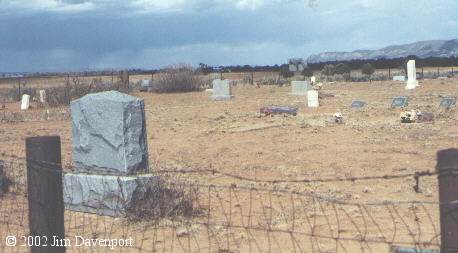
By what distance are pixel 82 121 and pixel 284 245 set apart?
10.7ft

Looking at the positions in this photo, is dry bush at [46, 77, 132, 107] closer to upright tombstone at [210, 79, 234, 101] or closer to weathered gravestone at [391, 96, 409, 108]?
upright tombstone at [210, 79, 234, 101]

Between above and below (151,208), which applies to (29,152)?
above

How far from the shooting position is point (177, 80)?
38.0 meters

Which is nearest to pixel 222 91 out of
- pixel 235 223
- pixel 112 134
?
pixel 112 134

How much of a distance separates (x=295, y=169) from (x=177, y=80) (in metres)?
28.0

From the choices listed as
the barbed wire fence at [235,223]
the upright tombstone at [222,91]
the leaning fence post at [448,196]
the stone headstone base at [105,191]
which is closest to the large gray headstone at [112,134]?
the stone headstone base at [105,191]

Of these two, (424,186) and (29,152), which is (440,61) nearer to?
(424,186)

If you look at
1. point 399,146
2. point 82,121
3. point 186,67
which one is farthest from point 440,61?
point 82,121

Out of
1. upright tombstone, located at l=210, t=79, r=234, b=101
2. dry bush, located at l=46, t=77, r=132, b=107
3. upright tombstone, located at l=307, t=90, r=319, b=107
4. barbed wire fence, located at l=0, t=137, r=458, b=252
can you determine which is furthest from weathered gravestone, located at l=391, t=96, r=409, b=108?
dry bush, located at l=46, t=77, r=132, b=107

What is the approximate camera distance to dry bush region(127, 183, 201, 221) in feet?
24.8

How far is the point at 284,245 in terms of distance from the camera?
250 inches

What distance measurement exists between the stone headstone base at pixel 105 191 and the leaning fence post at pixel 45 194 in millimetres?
3290

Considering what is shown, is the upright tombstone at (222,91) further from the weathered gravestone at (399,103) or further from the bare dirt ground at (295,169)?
the weathered gravestone at (399,103)

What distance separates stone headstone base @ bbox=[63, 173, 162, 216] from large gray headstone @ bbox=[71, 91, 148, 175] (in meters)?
0.15
